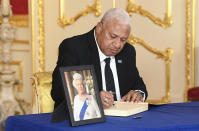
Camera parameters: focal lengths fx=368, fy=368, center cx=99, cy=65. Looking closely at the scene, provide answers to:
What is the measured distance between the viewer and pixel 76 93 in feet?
5.21

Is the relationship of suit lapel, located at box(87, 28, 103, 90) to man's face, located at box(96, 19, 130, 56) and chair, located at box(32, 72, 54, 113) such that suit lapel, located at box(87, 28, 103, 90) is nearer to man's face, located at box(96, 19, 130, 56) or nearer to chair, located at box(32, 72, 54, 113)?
man's face, located at box(96, 19, 130, 56)

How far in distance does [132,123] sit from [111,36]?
84 cm

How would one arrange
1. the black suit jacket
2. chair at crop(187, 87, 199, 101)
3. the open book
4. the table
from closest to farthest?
A: the table < the open book < the black suit jacket < chair at crop(187, 87, 199, 101)

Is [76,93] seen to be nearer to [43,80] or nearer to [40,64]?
[43,80]

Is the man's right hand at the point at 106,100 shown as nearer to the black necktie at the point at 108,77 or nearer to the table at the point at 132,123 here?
the table at the point at 132,123

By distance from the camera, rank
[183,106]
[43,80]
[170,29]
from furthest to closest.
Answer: [170,29] < [43,80] < [183,106]

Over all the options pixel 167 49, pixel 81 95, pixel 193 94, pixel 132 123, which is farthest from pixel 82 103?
pixel 167 49

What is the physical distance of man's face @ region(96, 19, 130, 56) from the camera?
225 centimetres

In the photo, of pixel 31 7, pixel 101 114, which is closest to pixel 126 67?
pixel 101 114

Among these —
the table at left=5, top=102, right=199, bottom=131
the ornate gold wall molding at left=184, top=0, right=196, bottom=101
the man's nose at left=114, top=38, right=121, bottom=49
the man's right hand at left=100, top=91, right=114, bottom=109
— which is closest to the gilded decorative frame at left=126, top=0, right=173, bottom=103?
the ornate gold wall molding at left=184, top=0, right=196, bottom=101

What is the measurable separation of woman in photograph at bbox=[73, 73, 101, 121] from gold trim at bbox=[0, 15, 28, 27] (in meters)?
4.76

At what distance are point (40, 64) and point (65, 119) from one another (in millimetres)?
3786

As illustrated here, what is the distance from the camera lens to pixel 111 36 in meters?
2.31

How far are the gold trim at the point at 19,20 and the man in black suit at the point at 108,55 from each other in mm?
3747
